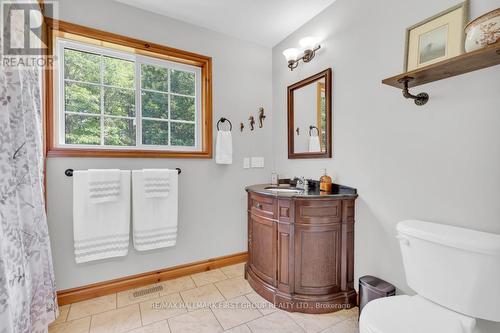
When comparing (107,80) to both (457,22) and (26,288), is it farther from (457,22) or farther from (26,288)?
(457,22)

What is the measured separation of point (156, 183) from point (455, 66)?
7.17ft

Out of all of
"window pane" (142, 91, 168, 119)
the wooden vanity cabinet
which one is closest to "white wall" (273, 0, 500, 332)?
the wooden vanity cabinet

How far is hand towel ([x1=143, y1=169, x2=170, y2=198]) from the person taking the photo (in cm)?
205

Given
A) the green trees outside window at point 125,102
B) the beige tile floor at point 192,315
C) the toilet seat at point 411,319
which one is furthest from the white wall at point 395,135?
the green trees outside window at point 125,102

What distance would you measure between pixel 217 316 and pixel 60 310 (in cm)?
121

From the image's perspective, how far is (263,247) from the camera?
2010 millimetres

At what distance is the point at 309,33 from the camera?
2277mm

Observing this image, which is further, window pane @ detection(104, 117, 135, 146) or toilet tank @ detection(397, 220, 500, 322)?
window pane @ detection(104, 117, 135, 146)

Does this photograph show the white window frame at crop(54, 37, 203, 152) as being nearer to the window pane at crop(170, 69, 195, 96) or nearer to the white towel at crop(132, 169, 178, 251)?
the window pane at crop(170, 69, 195, 96)

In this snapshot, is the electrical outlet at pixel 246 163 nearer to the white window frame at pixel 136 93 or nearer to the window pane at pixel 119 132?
the white window frame at pixel 136 93

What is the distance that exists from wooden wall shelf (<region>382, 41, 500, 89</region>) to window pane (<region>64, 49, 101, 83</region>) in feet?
7.52

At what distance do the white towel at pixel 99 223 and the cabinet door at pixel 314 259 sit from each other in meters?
1.46

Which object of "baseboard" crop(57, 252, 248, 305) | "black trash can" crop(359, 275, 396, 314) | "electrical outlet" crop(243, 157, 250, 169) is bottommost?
"baseboard" crop(57, 252, 248, 305)

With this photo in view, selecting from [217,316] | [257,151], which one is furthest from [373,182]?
[217,316]
